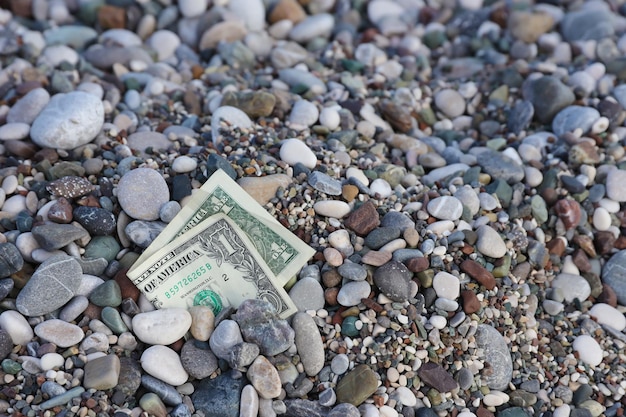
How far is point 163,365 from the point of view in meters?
2.26

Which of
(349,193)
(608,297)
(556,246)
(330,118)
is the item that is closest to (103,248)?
(349,193)

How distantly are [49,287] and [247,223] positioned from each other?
748 millimetres

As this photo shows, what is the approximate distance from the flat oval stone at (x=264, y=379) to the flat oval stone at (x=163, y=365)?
0.79ft

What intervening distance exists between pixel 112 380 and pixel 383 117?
189cm

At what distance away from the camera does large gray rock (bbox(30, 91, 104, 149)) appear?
282cm

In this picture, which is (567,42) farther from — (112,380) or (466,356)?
(112,380)

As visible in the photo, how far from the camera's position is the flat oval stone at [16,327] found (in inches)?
88.4

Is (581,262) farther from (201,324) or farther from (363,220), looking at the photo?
(201,324)

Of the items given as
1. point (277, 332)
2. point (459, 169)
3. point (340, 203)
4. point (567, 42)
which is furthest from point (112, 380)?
point (567, 42)

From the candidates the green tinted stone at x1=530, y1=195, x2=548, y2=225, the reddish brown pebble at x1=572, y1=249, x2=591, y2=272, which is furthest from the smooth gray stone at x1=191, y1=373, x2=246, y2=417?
the reddish brown pebble at x1=572, y1=249, x2=591, y2=272

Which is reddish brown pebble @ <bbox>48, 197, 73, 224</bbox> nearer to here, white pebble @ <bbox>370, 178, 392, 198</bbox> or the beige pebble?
the beige pebble

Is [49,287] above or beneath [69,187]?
beneath

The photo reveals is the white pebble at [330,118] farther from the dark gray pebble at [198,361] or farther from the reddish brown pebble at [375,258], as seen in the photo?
the dark gray pebble at [198,361]

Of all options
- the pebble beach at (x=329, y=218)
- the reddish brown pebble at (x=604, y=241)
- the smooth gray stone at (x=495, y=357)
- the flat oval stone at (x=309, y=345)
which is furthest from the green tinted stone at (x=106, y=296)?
the reddish brown pebble at (x=604, y=241)
